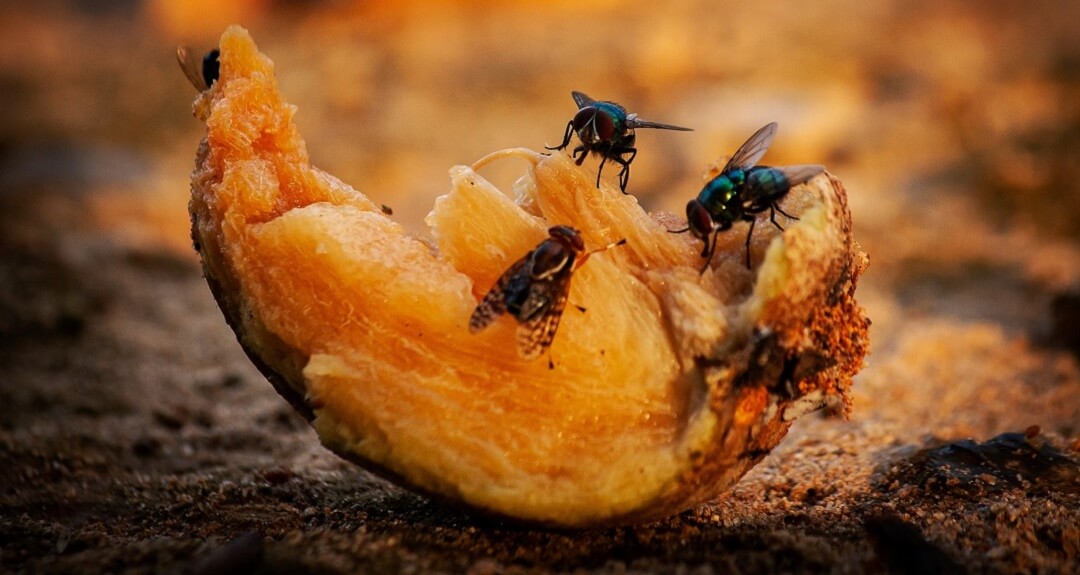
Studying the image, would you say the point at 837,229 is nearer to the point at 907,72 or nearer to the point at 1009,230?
the point at 1009,230

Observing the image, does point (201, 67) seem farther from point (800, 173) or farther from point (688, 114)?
point (688, 114)

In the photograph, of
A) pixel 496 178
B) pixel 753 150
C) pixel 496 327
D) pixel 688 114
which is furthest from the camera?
pixel 688 114

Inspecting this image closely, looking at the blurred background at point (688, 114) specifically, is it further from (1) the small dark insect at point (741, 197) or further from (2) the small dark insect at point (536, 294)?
(2) the small dark insect at point (536, 294)

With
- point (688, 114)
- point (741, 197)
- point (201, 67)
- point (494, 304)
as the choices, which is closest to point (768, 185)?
point (741, 197)

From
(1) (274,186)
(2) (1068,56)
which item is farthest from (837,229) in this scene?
(2) (1068,56)

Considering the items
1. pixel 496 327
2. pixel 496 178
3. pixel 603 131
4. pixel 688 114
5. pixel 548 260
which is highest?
pixel 688 114
